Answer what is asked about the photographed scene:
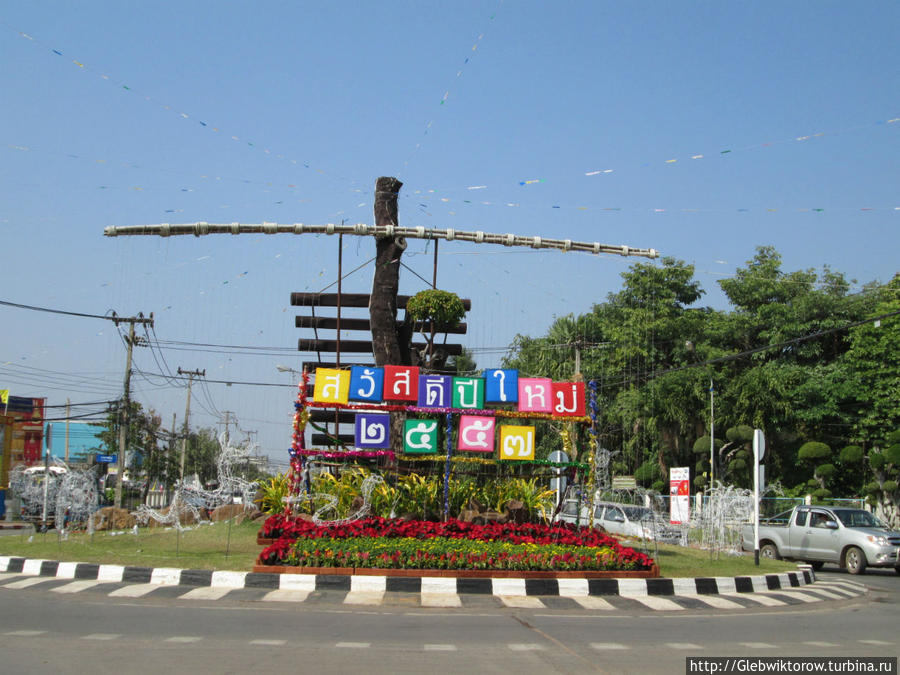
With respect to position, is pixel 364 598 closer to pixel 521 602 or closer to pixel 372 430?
pixel 521 602

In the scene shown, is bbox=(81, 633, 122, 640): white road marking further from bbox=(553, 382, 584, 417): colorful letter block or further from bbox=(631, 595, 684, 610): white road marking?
bbox=(553, 382, 584, 417): colorful letter block

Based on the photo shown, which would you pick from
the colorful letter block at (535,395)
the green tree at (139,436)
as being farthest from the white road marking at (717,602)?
the green tree at (139,436)

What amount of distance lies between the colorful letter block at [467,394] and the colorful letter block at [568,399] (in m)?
1.41

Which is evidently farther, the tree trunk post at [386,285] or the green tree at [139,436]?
the green tree at [139,436]

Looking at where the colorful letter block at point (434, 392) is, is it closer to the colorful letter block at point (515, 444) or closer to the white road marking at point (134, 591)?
the colorful letter block at point (515, 444)

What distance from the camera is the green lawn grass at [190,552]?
12.3 meters

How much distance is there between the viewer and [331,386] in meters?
14.6

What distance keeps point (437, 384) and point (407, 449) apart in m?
1.32

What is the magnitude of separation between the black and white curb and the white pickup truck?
6347mm

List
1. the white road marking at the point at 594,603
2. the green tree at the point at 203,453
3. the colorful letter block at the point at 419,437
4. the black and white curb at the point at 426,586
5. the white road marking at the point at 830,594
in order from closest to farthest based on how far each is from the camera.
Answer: the white road marking at the point at 594,603, the black and white curb at the point at 426,586, the white road marking at the point at 830,594, the colorful letter block at the point at 419,437, the green tree at the point at 203,453

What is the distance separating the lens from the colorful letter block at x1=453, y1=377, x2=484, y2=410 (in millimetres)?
14672

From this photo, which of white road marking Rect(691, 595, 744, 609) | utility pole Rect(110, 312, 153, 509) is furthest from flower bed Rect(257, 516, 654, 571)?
utility pole Rect(110, 312, 153, 509)

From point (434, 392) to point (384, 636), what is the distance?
7199 mm

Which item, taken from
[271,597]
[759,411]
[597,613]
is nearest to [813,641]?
[597,613]
